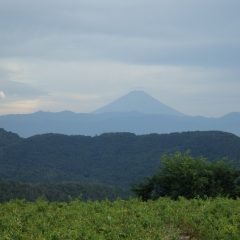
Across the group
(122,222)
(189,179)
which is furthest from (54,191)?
(122,222)

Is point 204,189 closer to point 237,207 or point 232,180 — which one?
point 232,180

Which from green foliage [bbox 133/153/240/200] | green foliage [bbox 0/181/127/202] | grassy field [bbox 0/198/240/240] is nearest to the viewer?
grassy field [bbox 0/198/240/240]

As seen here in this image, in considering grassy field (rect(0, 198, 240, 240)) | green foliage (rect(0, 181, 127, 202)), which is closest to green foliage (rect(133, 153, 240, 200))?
grassy field (rect(0, 198, 240, 240))

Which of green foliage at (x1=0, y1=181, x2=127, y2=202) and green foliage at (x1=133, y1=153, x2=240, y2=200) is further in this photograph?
green foliage at (x1=0, y1=181, x2=127, y2=202)

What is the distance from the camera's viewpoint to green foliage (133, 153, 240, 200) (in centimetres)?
3061

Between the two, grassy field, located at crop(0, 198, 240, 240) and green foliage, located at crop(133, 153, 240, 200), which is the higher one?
grassy field, located at crop(0, 198, 240, 240)

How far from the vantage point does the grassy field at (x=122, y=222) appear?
1002 centimetres

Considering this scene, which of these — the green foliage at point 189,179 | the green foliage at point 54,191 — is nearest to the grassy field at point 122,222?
the green foliage at point 189,179

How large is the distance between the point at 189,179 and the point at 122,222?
1987 centimetres

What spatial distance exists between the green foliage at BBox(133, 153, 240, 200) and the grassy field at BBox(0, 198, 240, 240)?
15548 millimetres

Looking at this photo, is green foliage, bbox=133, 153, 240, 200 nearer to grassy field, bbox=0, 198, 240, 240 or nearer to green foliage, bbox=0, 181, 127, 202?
grassy field, bbox=0, 198, 240, 240

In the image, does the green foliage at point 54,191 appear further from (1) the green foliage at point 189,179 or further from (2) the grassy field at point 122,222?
(2) the grassy field at point 122,222

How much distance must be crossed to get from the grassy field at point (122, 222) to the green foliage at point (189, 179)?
15548 mm

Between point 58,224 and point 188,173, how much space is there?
2090 centimetres
